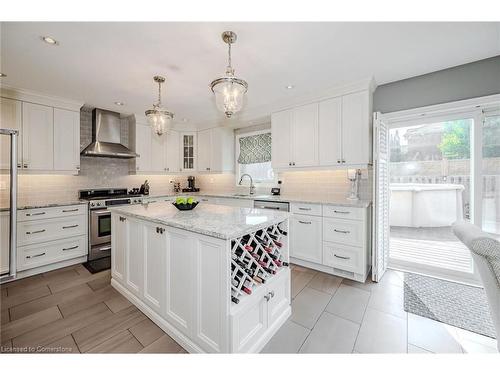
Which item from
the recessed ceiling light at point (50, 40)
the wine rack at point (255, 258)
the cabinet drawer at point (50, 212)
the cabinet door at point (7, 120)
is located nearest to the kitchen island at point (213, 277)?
the wine rack at point (255, 258)

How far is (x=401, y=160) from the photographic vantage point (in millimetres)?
3090

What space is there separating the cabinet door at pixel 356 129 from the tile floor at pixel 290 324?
1.55 metres

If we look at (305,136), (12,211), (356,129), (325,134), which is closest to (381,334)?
(356,129)

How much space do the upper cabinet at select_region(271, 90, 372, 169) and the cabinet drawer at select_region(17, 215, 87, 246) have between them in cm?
310

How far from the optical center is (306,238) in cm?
288

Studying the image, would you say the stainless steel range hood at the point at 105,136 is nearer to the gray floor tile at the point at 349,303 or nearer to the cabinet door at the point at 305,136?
the cabinet door at the point at 305,136

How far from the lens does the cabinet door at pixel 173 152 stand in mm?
4469

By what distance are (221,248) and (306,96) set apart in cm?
259

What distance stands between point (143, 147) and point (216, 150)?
1.41 m

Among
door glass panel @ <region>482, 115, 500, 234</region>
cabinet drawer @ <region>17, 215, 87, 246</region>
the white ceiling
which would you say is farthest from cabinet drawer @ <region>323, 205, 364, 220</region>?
cabinet drawer @ <region>17, 215, 87, 246</region>

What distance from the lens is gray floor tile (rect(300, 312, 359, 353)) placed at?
1529mm
